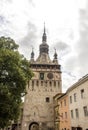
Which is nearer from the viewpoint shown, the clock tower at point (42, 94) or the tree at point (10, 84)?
the tree at point (10, 84)

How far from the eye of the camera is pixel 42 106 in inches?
1818

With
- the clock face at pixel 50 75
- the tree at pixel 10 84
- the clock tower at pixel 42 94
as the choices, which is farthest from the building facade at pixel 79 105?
the clock face at pixel 50 75

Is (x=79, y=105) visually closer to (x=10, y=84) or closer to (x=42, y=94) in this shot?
(x=10, y=84)

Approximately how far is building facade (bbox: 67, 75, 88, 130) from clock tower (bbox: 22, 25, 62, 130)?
14.2 metres

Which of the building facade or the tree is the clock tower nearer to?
the building facade

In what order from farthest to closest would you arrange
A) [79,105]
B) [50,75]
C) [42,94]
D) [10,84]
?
1. [50,75]
2. [42,94]
3. [79,105]
4. [10,84]

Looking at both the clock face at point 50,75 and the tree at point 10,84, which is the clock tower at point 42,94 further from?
the tree at point 10,84

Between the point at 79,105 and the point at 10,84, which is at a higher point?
the point at 10,84

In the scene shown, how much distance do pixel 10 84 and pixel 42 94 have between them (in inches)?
1109

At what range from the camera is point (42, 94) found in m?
47.6

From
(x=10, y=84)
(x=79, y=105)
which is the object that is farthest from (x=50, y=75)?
(x=10, y=84)

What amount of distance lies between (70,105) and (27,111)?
53.1 feet

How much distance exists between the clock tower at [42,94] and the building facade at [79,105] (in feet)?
46.7

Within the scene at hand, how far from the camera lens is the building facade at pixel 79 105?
2644 cm
